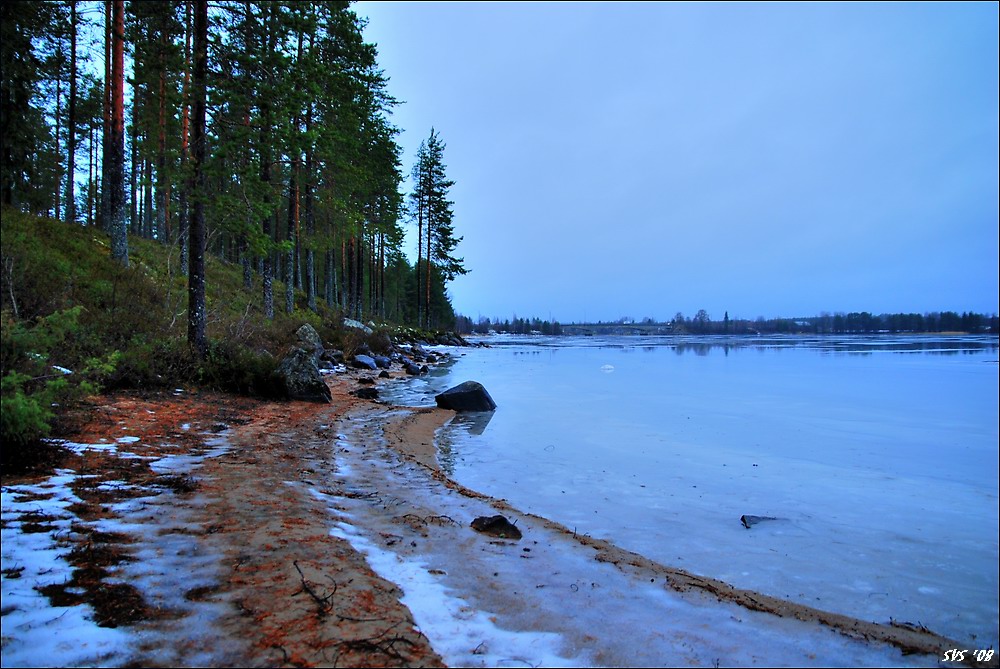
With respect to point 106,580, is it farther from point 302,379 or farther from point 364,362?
point 364,362

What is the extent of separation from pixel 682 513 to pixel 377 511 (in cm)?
306

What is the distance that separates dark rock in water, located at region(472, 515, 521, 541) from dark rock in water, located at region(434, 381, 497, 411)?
6978 millimetres

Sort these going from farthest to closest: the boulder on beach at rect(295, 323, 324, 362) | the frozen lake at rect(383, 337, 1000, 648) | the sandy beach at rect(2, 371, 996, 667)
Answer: the boulder on beach at rect(295, 323, 324, 362) → the frozen lake at rect(383, 337, 1000, 648) → the sandy beach at rect(2, 371, 996, 667)

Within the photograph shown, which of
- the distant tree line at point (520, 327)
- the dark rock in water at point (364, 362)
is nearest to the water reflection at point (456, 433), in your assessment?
the dark rock in water at point (364, 362)

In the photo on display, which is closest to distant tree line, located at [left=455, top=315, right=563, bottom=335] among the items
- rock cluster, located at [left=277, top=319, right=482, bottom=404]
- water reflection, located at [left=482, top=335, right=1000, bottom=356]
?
water reflection, located at [left=482, top=335, right=1000, bottom=356]

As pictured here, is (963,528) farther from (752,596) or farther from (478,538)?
(478,538)

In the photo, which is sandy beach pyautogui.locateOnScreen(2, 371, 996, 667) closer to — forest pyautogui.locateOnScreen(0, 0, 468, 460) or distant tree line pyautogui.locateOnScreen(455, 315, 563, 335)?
forest pyautogui.locateOnScreen(0, 0, 468, 460)

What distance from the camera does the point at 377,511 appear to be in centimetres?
460

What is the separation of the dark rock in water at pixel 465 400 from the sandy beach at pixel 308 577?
5615 mm

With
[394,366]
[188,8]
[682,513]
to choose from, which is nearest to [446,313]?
[394,366]

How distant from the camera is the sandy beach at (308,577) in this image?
2.29 meters

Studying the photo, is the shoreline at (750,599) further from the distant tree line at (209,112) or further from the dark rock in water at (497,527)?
the distant tree line at (209,112)

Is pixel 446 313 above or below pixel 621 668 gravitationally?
above

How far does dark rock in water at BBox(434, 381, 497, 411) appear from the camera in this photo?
11391 millimetres
